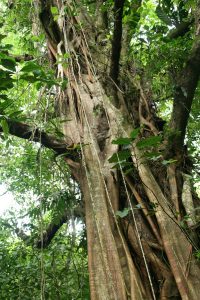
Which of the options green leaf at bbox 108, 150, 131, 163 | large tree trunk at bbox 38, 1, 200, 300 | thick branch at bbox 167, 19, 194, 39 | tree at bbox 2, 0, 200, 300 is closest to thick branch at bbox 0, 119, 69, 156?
tree at bbox 2, 0, 200, 300

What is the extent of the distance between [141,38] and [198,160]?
1.37m

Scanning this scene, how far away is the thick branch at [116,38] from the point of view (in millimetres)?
2199

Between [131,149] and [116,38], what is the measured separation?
78 centimetres

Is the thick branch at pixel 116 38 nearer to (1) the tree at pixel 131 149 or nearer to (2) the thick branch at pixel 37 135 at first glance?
(1) the tree at pixel 131 149

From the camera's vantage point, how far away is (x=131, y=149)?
7.43ft

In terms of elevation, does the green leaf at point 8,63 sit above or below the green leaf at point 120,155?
above

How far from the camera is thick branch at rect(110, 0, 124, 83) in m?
2.20

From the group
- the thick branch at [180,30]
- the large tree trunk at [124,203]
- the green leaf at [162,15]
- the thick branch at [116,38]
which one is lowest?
the large tree trunk at [124,203]

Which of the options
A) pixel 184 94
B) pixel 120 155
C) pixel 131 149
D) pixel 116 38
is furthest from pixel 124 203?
pixel 116 38

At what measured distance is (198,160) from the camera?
2.79 metres

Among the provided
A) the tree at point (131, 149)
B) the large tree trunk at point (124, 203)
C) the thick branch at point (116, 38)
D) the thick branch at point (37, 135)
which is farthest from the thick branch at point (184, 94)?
the thick branch at point (37, 135)

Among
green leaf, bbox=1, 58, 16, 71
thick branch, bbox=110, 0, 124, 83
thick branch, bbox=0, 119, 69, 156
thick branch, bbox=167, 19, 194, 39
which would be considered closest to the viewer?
green leaf, bbox=1, 58, 16, 71

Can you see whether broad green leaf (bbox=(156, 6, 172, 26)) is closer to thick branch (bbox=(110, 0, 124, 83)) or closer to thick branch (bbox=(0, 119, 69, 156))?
thick branch (bbox=(110, 0, 124, 83))

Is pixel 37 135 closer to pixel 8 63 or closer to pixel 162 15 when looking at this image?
pixel 8 63
